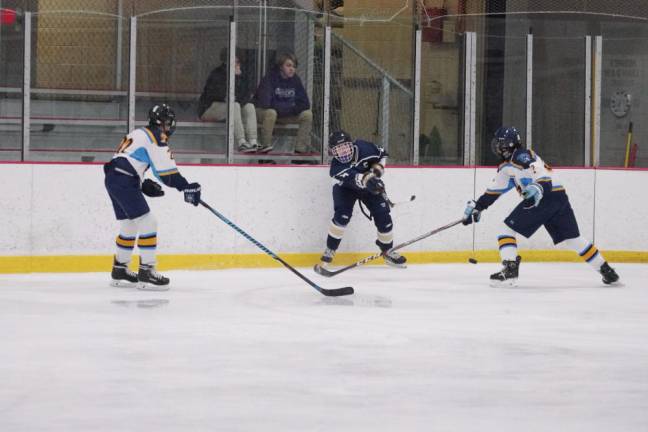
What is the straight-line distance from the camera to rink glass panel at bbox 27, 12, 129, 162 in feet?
26.4

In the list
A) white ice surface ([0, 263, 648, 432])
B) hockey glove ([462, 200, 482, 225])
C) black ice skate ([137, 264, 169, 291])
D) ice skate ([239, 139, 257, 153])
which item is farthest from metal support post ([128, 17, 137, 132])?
hockey glove ([462, 200, 482, 225])

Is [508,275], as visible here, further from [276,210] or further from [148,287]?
[148,287]

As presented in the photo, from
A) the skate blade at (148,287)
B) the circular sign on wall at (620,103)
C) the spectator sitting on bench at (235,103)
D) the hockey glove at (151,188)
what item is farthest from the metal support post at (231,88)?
the circular sign on wall at (620,103)

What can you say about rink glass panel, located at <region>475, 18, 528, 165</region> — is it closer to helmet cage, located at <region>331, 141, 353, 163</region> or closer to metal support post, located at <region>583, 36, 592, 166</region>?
metal support post, located at <region>583, 36, 592, 166</region>

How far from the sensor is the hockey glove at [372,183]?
816cm

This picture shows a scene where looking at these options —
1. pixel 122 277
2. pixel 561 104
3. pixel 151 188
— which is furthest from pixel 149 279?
pixel 561 104

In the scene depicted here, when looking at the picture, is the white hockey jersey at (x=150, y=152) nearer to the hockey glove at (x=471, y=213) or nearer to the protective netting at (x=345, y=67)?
the protective netting at (x=345, y=67)

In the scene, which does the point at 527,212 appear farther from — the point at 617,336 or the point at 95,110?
the point at 95,110

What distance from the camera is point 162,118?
6.91 m

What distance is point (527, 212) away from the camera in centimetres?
747

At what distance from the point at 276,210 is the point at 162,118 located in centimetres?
173

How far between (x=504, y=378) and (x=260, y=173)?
4.19 m

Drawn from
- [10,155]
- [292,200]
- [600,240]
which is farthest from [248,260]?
[600,240]

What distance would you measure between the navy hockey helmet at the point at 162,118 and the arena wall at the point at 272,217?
105 centimetres
